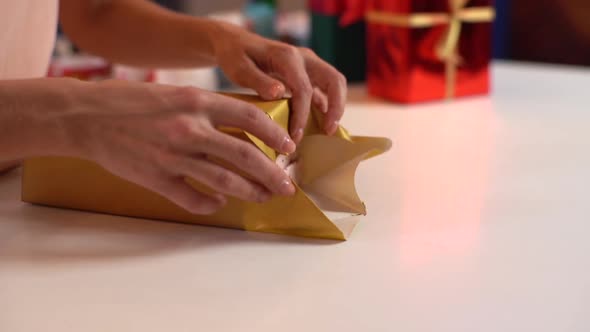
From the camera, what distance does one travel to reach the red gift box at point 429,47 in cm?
131

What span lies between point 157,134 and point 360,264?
0.70ft

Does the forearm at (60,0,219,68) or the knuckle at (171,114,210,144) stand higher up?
the knuckle at (171,114,210,144)

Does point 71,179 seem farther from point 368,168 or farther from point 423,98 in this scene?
point 423,98

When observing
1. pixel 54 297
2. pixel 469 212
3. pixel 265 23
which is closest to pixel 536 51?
pixel 265 23

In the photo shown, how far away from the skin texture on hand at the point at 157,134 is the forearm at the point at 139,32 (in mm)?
381

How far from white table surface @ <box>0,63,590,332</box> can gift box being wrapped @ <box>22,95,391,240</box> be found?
0.04 ft

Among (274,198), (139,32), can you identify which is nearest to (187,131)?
(274,198)

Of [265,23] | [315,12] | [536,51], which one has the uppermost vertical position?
[315,12]

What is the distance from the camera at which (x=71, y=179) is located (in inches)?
29.7

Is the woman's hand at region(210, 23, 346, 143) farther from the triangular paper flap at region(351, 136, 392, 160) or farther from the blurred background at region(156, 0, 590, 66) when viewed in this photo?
the blurred background at region(156, 0, 590, 66)

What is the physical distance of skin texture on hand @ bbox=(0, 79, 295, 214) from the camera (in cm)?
63

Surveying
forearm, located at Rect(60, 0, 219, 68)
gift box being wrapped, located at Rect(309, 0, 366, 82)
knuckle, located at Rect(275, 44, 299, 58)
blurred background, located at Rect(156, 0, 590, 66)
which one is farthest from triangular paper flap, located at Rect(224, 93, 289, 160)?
blurred background, located at Rect(156, 0, 590, 66)

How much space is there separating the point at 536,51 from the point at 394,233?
1.71 meters

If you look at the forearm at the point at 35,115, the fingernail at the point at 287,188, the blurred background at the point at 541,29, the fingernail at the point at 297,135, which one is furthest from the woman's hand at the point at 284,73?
the blurred background at the point at 541,29
